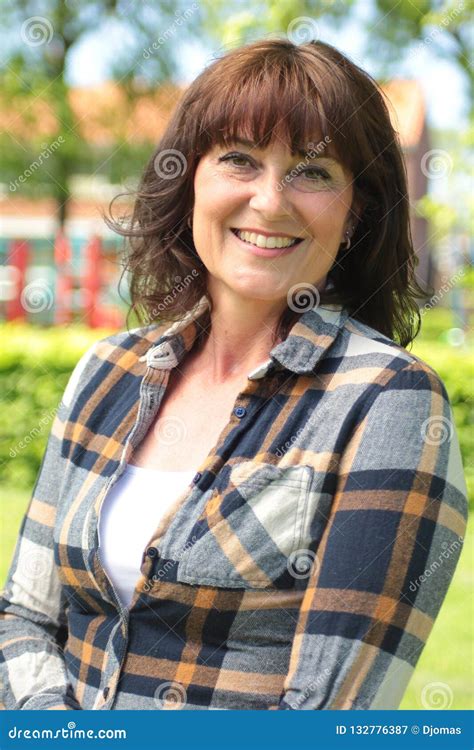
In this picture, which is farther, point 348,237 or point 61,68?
point 61,68

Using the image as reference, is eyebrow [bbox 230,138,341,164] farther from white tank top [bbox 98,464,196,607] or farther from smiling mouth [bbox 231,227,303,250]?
white tank top [bbox 98,464,196,607]

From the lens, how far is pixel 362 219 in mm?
1819

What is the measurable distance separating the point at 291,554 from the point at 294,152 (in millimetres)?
660

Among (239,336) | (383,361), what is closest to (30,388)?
(239,336)

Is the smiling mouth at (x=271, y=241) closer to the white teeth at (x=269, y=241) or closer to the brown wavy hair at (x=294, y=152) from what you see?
the white teeth at (x=269, y=241)

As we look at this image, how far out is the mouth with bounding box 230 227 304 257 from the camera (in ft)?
5.60

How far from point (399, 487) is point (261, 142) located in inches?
24.5

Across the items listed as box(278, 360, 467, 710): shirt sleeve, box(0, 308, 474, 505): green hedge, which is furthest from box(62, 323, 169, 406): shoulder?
box(0, 308, 474, 505): green hedge

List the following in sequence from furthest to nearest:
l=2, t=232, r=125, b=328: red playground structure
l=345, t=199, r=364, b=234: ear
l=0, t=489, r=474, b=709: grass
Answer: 1. l=2, t=232, r=125, b=328: red playground structure
2. l=0, t=489, r=474, b=709: grass
3. l=345, t=199, r=364, b=234: ear

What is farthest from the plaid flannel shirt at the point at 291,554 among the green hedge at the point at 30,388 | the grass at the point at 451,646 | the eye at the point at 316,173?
the green hedge at the point at 30,388

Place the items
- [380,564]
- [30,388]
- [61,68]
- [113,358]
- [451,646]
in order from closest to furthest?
[380,564] → [113,358] → [451,646] → [30,388] → [61,68]

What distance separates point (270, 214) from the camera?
168 centimetres

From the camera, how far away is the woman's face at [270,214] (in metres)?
1.67

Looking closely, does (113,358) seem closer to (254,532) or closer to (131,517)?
(131,517)
